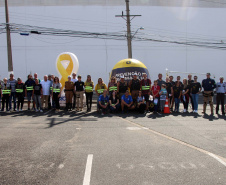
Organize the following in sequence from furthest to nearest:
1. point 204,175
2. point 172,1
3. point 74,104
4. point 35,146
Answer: point 172,1 < point 74,104 < point 35,146 < point 204,175

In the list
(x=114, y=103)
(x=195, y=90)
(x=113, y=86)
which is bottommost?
(x=114, y=103)

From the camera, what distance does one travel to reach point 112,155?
4379 mm

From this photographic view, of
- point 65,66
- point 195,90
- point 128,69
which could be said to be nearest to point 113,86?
point 128,69

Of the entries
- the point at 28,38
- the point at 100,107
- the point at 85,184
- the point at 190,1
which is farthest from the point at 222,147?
the point at 190,1

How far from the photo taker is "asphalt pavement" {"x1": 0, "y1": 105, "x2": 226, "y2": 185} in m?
3.35

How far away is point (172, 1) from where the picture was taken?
26578mm

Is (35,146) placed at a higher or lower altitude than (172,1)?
lower

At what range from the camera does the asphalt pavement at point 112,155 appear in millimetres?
3346

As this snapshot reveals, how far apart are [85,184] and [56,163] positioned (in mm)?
1017

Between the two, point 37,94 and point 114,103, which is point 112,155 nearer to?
point 114,103

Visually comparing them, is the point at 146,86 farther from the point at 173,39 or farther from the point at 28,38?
the point at 28,38

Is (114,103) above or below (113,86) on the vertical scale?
below

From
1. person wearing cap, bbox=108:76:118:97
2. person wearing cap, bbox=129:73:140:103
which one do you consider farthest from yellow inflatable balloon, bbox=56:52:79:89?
person wearing cap, bbox=129:73:140:103

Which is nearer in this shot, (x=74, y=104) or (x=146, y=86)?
(x=146, y=86)
